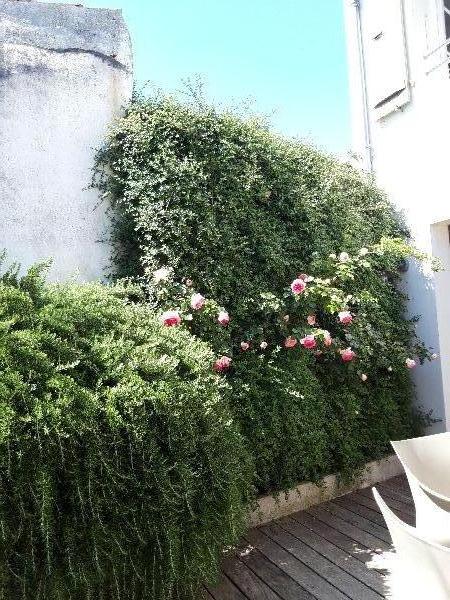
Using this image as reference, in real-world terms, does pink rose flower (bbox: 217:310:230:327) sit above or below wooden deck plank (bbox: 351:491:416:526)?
above

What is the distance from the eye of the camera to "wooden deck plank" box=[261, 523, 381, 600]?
3419 millimetres

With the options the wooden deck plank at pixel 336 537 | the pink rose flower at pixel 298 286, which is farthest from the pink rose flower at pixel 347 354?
the wooden deck plank at pixel 336 537

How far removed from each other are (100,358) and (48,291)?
2.44 ft

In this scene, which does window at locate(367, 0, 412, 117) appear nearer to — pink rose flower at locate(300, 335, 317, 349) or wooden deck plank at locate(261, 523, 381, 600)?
pink rose flower at locate(300, 335, 317, 349)

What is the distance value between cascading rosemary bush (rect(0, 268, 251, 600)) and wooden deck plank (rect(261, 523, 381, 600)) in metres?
0.74

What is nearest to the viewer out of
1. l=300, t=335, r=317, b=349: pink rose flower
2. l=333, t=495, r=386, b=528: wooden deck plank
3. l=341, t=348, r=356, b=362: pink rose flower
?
l=333, t=495, r=386, b=528: wooden deck plank

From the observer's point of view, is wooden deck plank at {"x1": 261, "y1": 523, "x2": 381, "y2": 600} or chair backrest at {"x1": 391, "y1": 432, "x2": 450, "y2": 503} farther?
wooden deck plank at {"x1": 261, "y1": 523, "x2": 381, "y2": 600}

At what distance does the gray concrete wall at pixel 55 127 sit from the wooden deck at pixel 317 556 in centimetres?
255

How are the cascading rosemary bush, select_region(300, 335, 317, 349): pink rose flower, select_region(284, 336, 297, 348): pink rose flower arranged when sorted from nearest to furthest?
the cascading rosemary bush, select_region(300, 335, 317, 349): pink rose flower, select_region(284, 336, 297, 348): pink rose flower

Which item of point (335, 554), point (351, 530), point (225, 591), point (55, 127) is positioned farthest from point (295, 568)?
point (55, 127)

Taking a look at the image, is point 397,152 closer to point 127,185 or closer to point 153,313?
point 127,185

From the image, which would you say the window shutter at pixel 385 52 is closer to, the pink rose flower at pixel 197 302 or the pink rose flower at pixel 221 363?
the pink rose flower at pixel 197 302

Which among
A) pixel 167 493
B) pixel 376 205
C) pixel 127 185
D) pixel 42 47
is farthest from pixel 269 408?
pixel 42 47

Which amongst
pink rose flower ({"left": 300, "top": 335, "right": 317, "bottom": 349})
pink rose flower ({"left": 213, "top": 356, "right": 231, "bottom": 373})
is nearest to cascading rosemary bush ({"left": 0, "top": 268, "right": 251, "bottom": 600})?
pink rose flower ({"left": 213, "top": 356, "right": 231, "bottom": 373})
